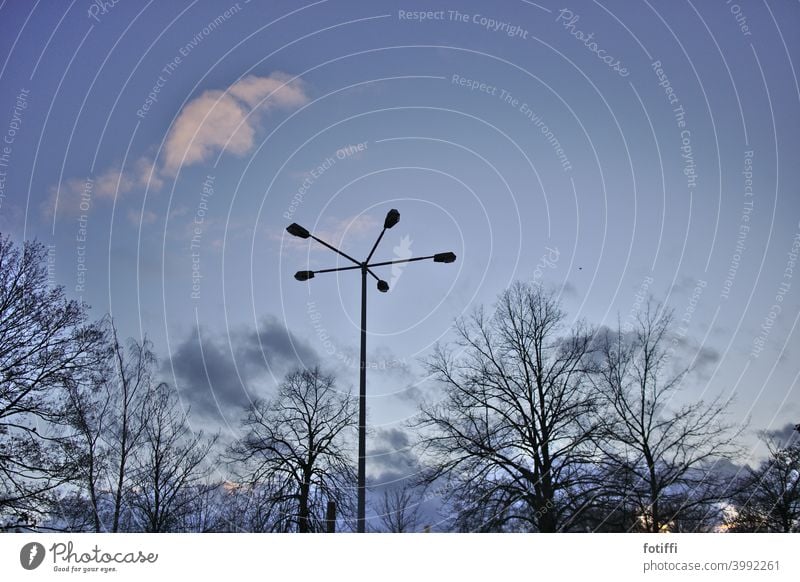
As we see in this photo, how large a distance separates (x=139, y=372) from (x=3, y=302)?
543cm

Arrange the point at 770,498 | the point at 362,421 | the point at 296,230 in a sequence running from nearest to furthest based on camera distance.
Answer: the point at 362,421 < the point at 296,230 < the point at 770,498

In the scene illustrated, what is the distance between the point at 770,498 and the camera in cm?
2331

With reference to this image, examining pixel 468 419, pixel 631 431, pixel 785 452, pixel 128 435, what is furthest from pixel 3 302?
pixel 785 452

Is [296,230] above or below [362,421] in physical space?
above

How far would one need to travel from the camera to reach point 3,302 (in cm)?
1647

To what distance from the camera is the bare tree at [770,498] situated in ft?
62.0

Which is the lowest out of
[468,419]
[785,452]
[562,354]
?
[785,452]

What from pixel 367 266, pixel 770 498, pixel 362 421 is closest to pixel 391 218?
pixel 367 266

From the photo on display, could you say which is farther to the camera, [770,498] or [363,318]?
[770,498]

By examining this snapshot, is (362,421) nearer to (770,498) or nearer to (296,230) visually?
(296,230)

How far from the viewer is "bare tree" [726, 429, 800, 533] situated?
18.9 meters

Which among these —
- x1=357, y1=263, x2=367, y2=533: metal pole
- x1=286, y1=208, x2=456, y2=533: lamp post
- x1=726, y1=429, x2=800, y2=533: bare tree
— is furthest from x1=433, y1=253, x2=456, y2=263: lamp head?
x1=726, y1=429, x2=800, y2=533: bare tree
